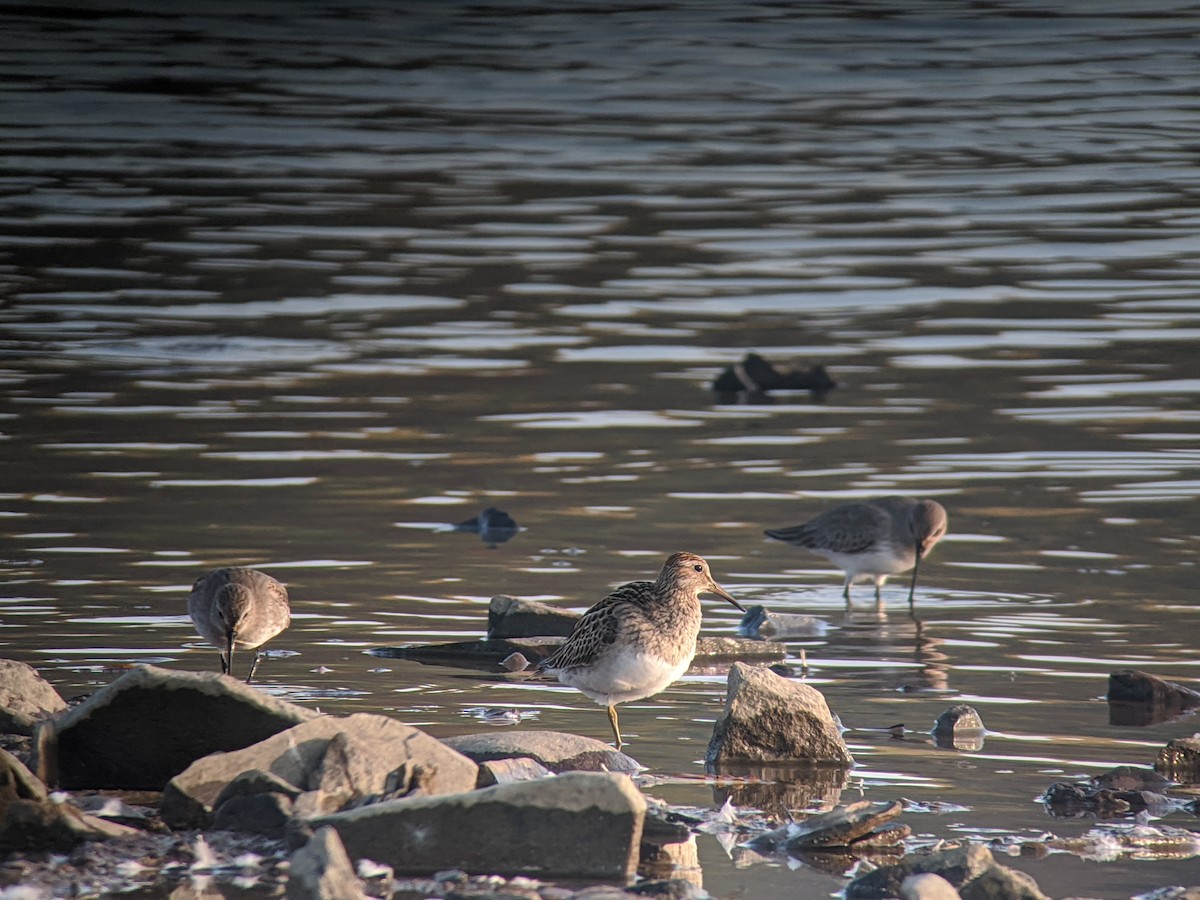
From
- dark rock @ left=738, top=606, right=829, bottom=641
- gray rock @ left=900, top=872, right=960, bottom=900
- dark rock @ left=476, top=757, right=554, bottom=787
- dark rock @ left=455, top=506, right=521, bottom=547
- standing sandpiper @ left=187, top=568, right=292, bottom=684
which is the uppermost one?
dark rock @ left=455, top=506, right=521, bottom=547

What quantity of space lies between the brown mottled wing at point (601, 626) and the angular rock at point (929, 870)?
9.17ft

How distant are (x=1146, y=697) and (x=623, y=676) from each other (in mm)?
2864

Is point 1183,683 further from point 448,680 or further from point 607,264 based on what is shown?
point 607,264

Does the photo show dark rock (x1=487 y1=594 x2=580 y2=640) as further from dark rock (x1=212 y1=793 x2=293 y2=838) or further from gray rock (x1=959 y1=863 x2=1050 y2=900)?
gray rock (x1=959 y1=863 x2=1050 y2=900)

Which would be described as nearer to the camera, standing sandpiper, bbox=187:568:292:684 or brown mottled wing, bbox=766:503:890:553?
standing sandpiper, bbox=187:568:292:684

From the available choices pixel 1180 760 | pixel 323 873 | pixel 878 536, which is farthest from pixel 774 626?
pixel 323 873

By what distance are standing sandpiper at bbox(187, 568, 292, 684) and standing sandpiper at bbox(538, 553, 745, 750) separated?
1987mm

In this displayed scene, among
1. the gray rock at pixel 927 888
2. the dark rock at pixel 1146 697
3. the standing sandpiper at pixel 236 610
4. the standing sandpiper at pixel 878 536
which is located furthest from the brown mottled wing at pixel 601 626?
the standing sandpiper at pixel 878 536

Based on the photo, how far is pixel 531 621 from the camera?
499 inches

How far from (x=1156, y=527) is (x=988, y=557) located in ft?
5.14

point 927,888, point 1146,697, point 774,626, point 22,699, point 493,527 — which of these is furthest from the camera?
point 493,527

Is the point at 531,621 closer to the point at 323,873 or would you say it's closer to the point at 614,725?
the point at 614,725

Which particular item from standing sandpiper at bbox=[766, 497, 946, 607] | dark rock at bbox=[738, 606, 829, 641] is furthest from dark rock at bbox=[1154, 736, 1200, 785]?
standing sandpiper at bbox=[766, 497, 946, 607]

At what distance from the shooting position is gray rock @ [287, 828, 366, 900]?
22.8ft
